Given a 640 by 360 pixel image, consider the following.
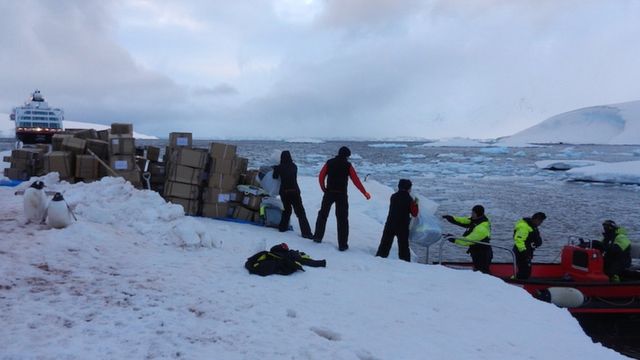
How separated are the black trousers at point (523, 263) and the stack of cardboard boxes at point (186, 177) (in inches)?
241

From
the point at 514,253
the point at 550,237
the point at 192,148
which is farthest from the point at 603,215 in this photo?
the point at 192,148

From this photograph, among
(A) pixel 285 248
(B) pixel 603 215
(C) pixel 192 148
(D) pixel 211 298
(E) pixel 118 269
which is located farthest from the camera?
(B) pixel 603 215

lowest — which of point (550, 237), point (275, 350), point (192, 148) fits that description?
point (550, 237)

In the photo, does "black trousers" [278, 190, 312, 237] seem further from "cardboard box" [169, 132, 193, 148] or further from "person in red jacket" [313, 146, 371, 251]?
"cardboard box" [169, 132, 193, 148]

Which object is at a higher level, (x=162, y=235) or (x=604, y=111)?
(x=604, y=111)

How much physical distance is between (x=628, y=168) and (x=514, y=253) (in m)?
38.0

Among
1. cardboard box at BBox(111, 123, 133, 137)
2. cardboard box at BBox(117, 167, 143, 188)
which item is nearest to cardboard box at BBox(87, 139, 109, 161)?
cardboard box at BBox(117, 167, 143, 188)

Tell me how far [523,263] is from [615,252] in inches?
79.0

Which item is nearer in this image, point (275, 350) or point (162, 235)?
point (275, 350)

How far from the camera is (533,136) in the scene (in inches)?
6850

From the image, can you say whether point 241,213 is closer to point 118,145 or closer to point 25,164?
point 118,145

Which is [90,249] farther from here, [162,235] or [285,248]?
[285,248]

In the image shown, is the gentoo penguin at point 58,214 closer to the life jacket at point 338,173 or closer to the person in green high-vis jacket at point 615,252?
the life jacket at point 338,173

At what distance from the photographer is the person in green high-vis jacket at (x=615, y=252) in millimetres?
8344
